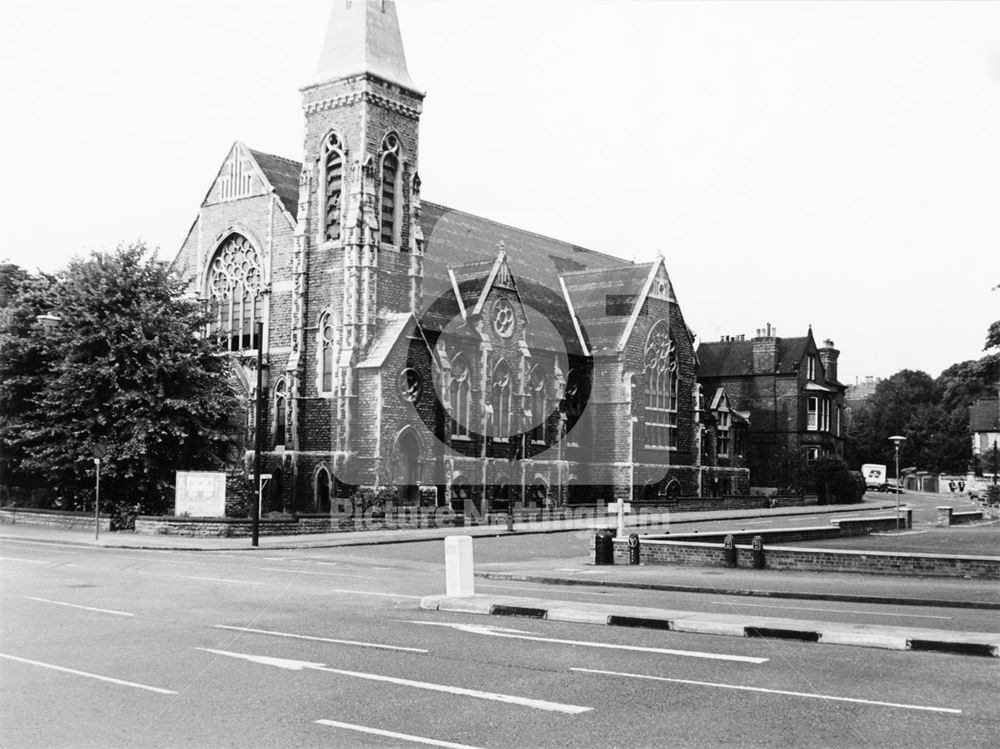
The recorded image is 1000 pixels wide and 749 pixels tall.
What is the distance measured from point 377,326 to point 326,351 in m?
2.72

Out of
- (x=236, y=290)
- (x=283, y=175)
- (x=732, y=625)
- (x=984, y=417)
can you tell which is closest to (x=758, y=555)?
(x=732, y=625)

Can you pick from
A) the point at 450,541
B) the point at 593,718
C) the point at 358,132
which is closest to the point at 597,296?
the point at 358,132

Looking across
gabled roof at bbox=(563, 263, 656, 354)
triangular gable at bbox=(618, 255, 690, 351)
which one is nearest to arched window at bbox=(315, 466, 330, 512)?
gabled roof at bbox=(563, 263, 656, 354)

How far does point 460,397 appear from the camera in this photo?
49.2 m

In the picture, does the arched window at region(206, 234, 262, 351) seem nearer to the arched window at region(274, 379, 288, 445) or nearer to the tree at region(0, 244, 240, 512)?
the arched window at region(274, 379, 288, 445)

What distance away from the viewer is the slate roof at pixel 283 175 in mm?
50906

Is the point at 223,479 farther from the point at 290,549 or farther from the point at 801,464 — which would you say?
the point at 801,464

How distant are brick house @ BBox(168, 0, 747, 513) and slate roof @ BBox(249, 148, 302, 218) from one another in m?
0.11

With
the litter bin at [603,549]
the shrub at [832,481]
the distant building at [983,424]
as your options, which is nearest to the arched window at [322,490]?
the litter bin at [603,549]

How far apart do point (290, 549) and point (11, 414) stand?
16636 mm

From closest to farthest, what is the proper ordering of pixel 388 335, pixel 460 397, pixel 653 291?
1. pixel 388 335
2. pixel 460 397
3. pixel 653 291

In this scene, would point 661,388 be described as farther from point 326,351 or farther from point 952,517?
point 326,351

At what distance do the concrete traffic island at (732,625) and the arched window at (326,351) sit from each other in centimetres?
3152

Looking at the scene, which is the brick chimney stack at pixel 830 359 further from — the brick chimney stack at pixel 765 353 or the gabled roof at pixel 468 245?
the gabled roof at pixel 468 245
